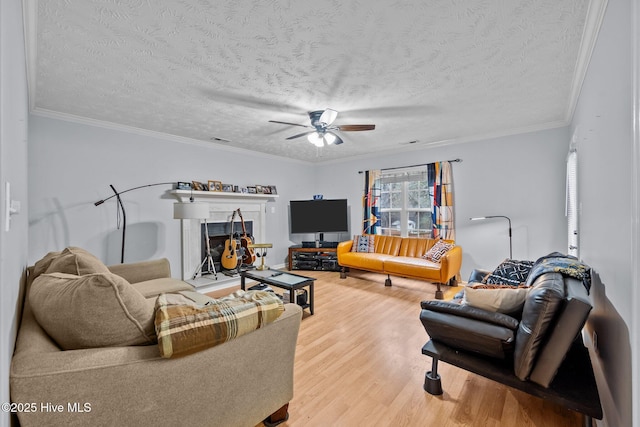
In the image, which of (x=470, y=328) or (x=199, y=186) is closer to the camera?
(x=470, y=328)

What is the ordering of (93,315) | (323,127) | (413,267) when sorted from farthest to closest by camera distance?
(413,267) → (323,127) → (93,315)

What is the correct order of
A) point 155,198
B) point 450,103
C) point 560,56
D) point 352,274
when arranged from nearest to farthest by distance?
point 560,56, point 450,103, point 155,198, point 352,274

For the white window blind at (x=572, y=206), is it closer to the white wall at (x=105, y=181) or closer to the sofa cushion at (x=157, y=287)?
the sofa cushion at (x=157, y=287)

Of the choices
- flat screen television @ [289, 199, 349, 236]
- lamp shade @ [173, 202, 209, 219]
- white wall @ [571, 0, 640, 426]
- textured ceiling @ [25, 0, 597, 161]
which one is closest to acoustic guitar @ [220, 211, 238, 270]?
lamp shade @ [173, 202, 209, 219]

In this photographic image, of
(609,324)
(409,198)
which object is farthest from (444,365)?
(409,198)

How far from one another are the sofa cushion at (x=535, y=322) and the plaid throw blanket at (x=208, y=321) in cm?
133

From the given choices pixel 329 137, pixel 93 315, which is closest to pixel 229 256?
pixel 329 137

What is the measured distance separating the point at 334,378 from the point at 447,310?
98 centimetres

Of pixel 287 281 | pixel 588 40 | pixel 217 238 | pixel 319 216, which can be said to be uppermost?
pixel 588 40

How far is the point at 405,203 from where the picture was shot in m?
5.32

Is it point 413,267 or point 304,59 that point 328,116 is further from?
point 413,267

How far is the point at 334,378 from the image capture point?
211 centimetres

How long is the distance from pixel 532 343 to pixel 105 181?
4570 millimetres

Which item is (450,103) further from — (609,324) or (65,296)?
(65,296)
